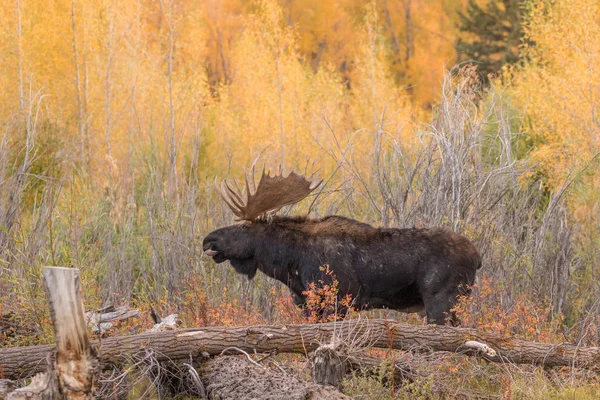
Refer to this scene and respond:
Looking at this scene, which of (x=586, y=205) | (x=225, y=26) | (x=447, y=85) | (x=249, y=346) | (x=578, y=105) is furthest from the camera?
(x=225, y=26)

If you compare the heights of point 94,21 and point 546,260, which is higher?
point 94,21

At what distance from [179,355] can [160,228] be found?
15.7 feet

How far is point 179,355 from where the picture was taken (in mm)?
7164

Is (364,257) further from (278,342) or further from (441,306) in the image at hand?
(278,342)

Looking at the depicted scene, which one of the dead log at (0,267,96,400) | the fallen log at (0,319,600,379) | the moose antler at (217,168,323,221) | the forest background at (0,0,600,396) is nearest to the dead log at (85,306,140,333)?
the forest background at (0,0,600,396)

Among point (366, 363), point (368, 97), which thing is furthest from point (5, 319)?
point (368, 97)

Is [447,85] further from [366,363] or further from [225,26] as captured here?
[225,26]

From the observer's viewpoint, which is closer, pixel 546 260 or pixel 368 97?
pixel 546 260

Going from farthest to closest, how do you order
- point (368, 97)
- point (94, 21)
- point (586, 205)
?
point (368, 97) < point (94, 21) < point (586, 205)

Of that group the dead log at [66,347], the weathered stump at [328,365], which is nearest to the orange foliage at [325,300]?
the weathered stump at [328,365]

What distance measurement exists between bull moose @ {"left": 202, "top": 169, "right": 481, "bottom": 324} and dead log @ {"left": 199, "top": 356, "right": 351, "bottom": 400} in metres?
1.75

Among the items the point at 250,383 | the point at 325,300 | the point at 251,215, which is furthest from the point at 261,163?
the point at 250,383

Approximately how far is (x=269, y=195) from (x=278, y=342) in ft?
8.02

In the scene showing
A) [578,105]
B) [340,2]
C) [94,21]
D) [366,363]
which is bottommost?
[366,363]
